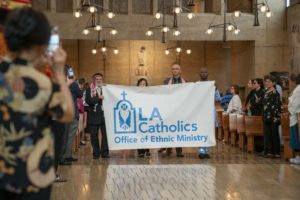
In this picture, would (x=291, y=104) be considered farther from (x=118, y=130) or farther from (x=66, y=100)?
(x=66, y=100)

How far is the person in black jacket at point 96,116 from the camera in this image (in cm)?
1070

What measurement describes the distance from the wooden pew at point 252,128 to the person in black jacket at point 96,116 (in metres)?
3.13

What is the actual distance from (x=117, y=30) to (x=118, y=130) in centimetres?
1187

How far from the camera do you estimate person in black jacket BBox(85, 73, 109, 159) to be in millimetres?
10695

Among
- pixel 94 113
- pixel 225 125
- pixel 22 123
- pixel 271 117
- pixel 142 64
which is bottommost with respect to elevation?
pixel 225 125

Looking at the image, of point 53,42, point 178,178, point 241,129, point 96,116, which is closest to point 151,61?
point 241,129

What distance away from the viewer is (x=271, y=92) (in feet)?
35.7

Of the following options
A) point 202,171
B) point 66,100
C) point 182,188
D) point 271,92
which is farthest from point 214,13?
point 66,100

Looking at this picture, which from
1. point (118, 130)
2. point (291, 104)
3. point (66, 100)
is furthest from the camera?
point (118, 130)

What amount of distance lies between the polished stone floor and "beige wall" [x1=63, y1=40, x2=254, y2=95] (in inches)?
562

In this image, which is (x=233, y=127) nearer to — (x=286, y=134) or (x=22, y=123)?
(x=286, y=134)

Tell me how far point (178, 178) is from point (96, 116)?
315 centimetres

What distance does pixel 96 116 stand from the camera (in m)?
10.9

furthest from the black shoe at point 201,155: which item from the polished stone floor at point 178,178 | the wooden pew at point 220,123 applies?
the wooden pew at point 220,123
